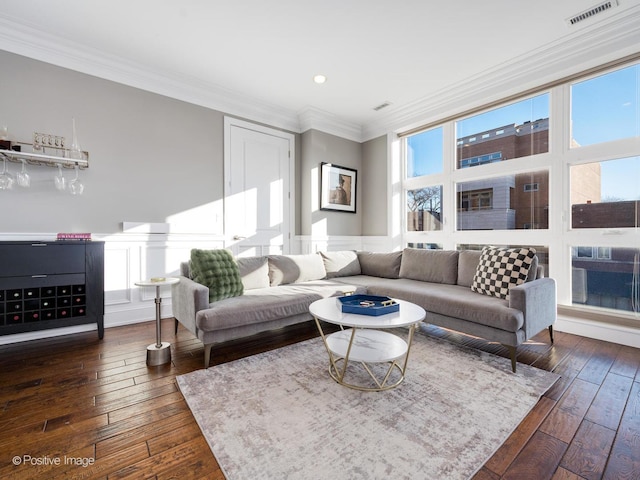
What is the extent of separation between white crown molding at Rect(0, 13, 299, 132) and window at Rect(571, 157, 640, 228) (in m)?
3.65

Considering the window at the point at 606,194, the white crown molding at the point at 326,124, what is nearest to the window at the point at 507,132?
the window at the point at 606,194

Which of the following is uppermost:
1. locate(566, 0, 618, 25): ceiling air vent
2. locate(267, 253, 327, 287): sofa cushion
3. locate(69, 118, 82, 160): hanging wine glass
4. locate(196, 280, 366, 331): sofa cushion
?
locate(566, 0, 618, 25): ceiling air vent

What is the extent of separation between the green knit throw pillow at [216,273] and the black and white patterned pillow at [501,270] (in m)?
2.17

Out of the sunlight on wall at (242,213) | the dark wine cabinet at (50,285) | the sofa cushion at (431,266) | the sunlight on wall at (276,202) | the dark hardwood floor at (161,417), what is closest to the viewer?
the dark hardwood floor at (161,417)

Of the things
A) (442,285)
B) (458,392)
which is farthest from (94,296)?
(442,285)

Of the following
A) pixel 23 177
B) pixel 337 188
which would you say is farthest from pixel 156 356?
pixel 337 188

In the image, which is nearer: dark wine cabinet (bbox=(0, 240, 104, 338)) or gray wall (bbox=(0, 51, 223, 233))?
dark wine cabinet (bbox=(0, 240, 104, 338))

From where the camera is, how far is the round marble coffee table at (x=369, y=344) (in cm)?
173

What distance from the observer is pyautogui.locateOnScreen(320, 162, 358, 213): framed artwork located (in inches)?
180

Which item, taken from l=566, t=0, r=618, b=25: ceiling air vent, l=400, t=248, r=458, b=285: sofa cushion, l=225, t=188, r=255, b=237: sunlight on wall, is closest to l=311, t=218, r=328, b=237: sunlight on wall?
l=225, t=188, r=255, b=237: sunlight on wall

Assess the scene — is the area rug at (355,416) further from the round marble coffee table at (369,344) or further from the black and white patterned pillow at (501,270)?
the black and white patterned pillow at (501,270)

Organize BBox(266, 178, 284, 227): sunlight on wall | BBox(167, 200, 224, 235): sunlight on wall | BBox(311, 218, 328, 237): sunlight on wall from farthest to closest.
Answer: BBox(311, 218, 328, 237): sunlight on wall → BBox(266, 178, 284, 227): sunlight on wall → BBox(167, 200, 224, 235): sunlight on wall

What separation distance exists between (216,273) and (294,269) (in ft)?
3.35

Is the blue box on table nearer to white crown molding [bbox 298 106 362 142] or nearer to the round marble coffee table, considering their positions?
the round marble coffee table
